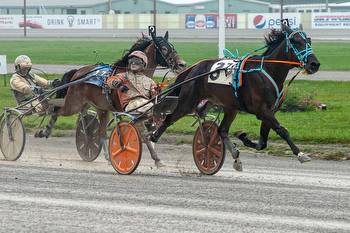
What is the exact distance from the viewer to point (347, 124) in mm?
15469

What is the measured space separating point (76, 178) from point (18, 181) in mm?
674

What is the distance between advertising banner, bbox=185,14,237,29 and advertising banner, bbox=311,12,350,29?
7.36 meters

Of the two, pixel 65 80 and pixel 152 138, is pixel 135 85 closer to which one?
pixel 152 138

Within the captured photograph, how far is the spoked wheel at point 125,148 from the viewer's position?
34.3ft

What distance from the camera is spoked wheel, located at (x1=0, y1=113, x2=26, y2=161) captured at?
12.3m

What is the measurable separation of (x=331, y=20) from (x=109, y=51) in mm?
22990

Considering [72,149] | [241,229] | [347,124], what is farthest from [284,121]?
[241,229]

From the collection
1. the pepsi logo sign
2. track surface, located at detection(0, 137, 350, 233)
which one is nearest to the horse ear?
track surface, located at detection(0, 137, 350, 233)

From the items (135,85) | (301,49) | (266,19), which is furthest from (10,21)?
(301,49)

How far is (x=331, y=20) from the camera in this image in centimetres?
5791

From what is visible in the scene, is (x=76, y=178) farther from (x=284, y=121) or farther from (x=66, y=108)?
(x=284, y=121)

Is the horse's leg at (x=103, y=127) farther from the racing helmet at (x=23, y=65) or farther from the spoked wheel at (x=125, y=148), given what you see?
the racing helmet at (x=23, y=65)

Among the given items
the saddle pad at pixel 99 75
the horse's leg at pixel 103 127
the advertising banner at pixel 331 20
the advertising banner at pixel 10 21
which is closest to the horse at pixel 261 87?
the saddle pad at pixel 99 75

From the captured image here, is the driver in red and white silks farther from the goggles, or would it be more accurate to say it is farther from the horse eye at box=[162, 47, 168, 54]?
the horse eye at box=[162, 47, 168, 54]
